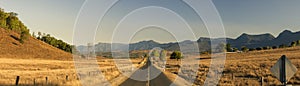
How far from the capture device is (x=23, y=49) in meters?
124

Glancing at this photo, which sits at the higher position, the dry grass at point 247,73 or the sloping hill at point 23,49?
the sloping hill at point 23,49

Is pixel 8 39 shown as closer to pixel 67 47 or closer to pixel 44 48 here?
pixel 44 48

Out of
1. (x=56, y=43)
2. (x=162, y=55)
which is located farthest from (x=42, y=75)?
(x=56, y=43)

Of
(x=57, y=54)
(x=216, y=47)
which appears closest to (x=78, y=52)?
(x=57, y=54)

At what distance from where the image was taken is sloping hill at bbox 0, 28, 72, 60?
116 metres

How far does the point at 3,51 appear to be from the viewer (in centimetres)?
11388

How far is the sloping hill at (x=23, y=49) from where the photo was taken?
379 ft

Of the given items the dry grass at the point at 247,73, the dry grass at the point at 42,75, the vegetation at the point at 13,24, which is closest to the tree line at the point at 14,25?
the vegetation at the point at 13,24

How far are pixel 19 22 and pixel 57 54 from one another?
30.5 meters

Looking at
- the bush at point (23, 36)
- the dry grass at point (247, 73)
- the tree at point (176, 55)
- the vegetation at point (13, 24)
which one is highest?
the vegetation at point (13, 24)

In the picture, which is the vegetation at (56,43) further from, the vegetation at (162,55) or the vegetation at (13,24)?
the vegetation at (162,55)

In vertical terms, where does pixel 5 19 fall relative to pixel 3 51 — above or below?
above

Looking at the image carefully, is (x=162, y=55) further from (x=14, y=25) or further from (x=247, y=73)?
(x=14, y=25)

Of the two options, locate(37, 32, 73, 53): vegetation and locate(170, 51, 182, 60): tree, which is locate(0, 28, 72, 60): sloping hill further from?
locate(170, 51, 182, 60): tree
